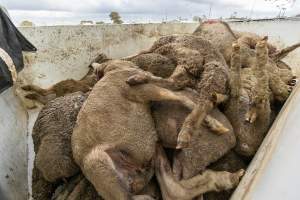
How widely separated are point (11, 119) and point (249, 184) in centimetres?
201

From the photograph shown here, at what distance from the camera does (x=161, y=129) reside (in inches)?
85.4

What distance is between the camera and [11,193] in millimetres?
2555

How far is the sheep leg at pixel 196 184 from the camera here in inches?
75.2

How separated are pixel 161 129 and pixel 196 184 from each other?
39 centimetres

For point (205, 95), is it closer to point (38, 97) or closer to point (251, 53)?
point (251, 53)

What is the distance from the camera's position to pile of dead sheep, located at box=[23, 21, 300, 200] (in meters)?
1.96

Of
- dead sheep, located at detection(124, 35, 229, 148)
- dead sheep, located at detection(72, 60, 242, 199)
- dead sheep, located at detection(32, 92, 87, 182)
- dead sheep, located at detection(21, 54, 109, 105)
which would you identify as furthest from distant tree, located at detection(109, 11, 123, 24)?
dead sheep, located at detection(72, 60, 242, 199)

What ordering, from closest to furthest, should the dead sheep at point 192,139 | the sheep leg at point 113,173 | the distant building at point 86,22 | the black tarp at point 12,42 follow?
1. the sheep leg at point 113,173
2. the dead sheep at point 192,139
3. the black tarp at point 12,42
4. the distant building at point 86,22

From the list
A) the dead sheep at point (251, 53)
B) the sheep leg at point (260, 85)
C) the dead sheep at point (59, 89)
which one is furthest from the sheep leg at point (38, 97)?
the sheep leg at point (260, 85)

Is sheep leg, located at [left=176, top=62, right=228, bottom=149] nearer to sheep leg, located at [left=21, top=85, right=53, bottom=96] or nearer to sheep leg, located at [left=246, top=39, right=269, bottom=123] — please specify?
sheep leg, located at [left=246, top=39, right=269, bottom=123]

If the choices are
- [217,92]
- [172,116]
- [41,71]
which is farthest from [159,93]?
[41,71]

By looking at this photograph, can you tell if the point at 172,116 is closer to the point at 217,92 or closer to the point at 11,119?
the point at 217,92

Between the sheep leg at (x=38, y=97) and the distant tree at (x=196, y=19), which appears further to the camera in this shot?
the distant tree at (x=196, y=19)

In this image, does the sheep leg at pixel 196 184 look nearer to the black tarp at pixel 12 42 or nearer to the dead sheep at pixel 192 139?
the dead sheep at pixel 192 139
